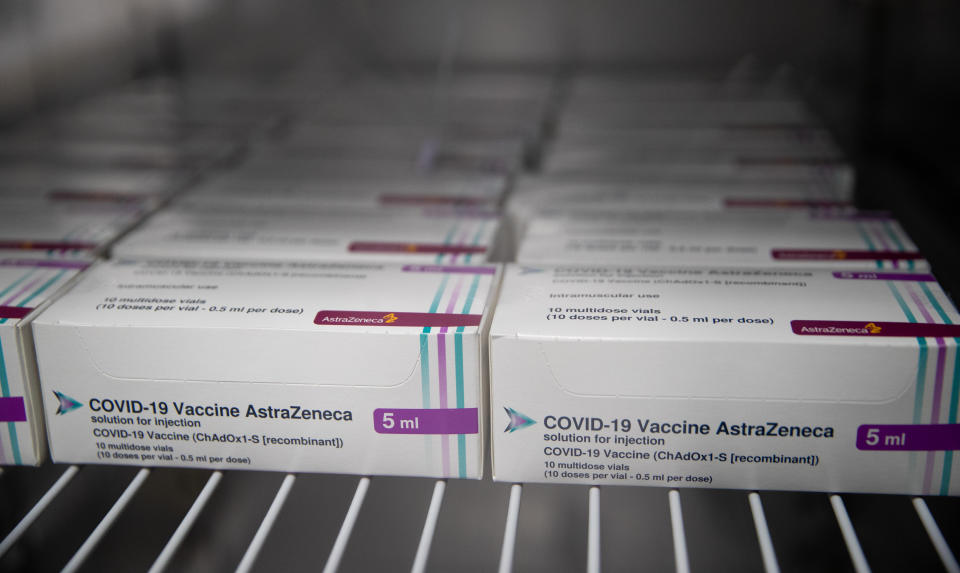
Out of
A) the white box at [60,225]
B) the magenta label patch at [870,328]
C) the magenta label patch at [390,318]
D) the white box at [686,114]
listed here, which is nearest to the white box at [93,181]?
the white box at [60,225]

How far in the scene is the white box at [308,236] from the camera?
105 centimetres

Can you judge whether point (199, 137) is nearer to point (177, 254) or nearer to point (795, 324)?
point (177, 254)

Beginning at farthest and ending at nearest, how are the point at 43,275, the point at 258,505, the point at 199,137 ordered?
the point at 199,137
the point at 258,505
the point at 43,275

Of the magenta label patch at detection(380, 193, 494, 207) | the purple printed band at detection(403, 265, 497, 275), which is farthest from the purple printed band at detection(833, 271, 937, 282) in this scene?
the magenta label patch at detection(380, 193, 494, 207)

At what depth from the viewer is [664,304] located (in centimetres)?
87

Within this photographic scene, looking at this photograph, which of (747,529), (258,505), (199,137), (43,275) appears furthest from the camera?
(199,137)

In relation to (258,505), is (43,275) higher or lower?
higher

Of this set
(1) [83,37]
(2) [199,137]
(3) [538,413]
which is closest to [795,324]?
(3) [538,413]

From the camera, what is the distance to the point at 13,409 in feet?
2.90

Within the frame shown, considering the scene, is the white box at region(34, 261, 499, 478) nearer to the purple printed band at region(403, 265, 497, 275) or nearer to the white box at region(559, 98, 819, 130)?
the purple printed band at region(403, 265, 497, 275)

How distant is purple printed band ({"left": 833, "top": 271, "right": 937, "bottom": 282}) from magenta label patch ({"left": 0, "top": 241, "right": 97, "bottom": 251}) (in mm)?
833

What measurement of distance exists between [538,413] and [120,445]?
1.34 feet

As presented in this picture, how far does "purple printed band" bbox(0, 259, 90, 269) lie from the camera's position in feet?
3.29

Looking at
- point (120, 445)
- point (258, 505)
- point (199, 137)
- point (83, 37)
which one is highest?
point (83, 37)
